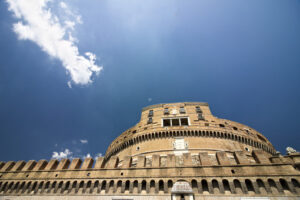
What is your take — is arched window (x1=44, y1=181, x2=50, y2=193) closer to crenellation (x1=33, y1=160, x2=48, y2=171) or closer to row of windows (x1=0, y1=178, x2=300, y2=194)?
row of windows (x1=0, y1=178, x2=300, y2=194)

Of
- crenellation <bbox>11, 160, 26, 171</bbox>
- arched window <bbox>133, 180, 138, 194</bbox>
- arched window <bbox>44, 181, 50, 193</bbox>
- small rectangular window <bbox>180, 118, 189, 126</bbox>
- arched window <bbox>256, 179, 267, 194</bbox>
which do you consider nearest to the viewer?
arched window <bbox>256, 179, 267, 194</bbox>

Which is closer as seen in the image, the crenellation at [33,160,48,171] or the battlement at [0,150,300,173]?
the battlement at [0,150,300,173]

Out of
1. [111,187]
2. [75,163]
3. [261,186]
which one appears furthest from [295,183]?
[75,163]

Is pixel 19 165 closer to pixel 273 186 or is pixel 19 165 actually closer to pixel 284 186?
pixel 273 186

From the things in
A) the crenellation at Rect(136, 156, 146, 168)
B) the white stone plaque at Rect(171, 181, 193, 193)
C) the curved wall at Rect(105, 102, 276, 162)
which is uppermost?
A: the curved wall at Rect(105, 102, 276, 162)

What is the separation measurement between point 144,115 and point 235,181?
19241 mm

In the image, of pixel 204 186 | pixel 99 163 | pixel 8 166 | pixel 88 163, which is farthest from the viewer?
pixel 8 166

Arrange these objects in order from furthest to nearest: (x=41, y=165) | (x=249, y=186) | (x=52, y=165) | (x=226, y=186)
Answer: (x=41, y=165) → (x=52, y=165) → (x=226, y=186) → (x=249, y=186)

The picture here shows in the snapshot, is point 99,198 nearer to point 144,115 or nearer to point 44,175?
point 44,175

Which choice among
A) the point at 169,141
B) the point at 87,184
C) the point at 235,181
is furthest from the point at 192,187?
the point at 169,141

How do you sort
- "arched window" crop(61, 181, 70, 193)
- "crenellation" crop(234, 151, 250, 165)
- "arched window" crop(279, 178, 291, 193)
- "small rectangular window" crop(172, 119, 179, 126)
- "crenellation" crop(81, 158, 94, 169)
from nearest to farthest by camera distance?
1. "arched window" crop(279, 178, 291, 193)
2. "crenellation" crop(234, 151, 250, 165)
3. "arched window" crop(61, 181, 70, 193)
4. "crenellation" crop(81, 158, 94, 169)
5. "small rectangular window" crop(172, 119, 179, 126)

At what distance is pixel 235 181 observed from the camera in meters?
A: 10.7

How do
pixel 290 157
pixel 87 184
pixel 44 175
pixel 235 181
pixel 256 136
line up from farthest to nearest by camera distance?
pixel 256 136 < pixel 44 175 < pixel 87 184 < pixel 290 157 < pixel 235 181

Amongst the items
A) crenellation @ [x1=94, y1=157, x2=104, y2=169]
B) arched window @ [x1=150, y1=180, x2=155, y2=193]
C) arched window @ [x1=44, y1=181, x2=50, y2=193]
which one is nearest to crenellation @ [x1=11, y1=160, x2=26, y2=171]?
arched window @ [x1=44, y1=181, x2=50, y2=193]
